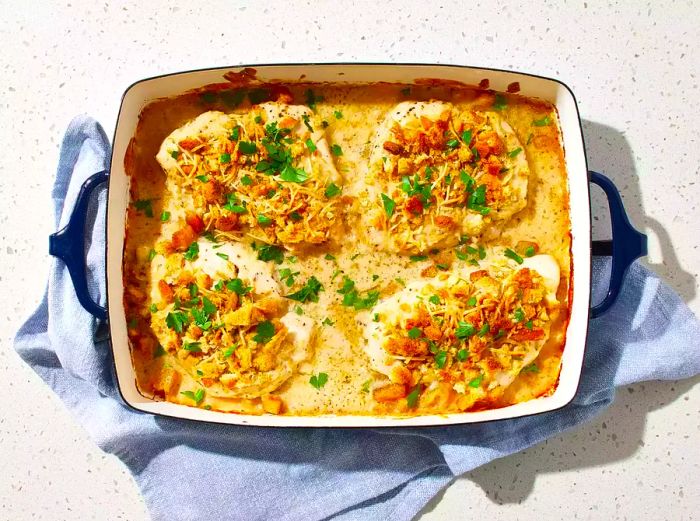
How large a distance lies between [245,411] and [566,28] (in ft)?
6.82

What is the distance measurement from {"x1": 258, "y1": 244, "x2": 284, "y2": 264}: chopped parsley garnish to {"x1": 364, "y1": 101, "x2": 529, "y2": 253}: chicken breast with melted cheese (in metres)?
0.39

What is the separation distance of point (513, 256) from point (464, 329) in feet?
1.30

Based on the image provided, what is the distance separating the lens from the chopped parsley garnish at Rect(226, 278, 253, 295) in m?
2.39

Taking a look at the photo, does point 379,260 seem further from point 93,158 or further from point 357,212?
point 93,158

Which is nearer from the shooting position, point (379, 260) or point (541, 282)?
point (541, 282)

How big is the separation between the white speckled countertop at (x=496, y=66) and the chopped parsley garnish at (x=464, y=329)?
73cm

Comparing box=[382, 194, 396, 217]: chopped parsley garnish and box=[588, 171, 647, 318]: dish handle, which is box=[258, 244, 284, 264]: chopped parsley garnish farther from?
box=[588, 171, 647, 318]: dish handle

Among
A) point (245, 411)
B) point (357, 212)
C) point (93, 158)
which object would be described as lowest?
point (245, 411)

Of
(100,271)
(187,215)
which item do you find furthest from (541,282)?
(100,271)

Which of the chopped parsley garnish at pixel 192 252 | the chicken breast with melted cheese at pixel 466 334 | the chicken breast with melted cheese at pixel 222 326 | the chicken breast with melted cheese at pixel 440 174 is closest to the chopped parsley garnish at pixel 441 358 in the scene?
the chicken breast with melted cheese at pixel 466 334

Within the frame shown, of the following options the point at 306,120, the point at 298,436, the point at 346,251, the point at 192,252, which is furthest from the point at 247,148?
the point at 298,436

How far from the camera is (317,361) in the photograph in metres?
2.53

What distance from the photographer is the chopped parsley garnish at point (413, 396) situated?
2.46 m

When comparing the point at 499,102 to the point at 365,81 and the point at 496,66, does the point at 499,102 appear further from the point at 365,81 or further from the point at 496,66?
the point at 365,81
